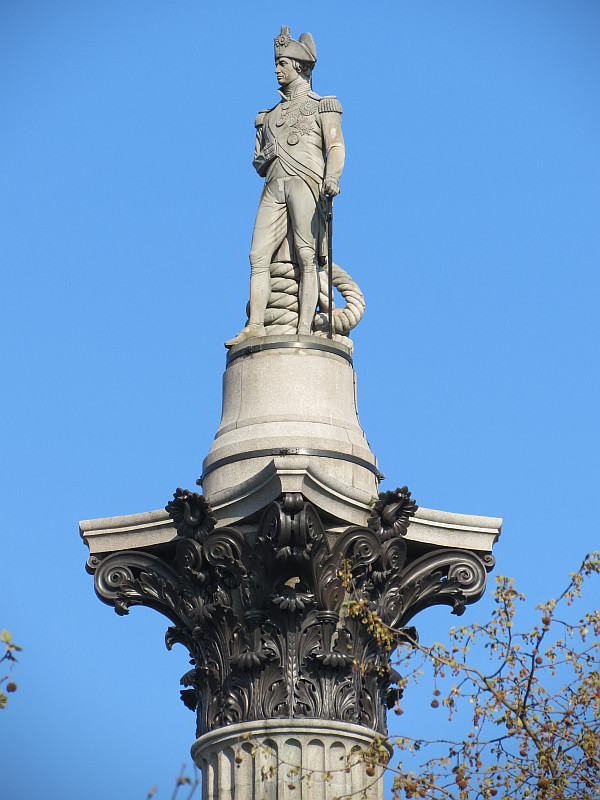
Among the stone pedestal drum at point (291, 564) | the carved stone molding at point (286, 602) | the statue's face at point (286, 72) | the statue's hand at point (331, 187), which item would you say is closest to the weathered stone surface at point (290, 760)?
the stone pedestal drum at point (291, 564)

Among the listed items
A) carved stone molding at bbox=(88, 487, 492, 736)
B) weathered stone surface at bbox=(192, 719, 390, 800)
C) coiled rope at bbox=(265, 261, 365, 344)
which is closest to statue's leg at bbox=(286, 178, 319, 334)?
coiled rope at bbox=(265, 261, 365, 344)

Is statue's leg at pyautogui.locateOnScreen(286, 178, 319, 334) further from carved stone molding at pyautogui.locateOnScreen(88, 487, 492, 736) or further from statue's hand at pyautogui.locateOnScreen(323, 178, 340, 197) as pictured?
carved stone molding at pyautogui.locateOnScreen(88, 487, 492, 736)

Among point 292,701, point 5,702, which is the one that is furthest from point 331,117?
point 5,702

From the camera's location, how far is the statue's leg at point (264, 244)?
1105 inches

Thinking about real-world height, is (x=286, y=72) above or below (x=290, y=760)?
above

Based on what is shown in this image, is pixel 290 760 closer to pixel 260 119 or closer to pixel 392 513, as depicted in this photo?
pixel 392 513

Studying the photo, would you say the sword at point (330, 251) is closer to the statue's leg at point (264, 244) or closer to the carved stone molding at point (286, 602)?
the statue's leg at point (264, 244)

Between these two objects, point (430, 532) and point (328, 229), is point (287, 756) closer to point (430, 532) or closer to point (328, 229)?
point (430, 532)

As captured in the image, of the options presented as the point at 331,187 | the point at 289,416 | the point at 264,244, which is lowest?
the point at 289,416

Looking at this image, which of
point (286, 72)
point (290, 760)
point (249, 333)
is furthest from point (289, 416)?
point (286, 72)

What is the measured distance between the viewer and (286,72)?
2912 centimetres

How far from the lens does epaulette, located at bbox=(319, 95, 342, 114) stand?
94.0 feet

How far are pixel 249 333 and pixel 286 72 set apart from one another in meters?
4.40

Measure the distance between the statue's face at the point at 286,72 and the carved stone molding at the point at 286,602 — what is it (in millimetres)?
7388
